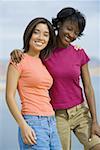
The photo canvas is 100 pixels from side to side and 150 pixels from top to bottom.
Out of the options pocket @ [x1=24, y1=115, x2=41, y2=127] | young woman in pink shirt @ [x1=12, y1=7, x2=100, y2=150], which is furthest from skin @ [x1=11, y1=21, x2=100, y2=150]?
pocket @ [x1=24, y1=115, x2=41, y2=127]

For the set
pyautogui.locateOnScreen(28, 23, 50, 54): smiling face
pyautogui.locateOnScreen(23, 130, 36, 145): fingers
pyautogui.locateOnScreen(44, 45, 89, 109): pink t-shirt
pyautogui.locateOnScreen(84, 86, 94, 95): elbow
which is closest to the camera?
pyautogui.locateOnScreen(23, 130, 36, 145): fingers

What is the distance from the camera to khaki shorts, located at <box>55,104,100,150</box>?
203 cm

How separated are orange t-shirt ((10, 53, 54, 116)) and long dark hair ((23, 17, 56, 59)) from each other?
0.08 m

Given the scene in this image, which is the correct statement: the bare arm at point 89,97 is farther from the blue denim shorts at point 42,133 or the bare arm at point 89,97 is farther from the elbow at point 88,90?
the blue denim shorts at point 42,133

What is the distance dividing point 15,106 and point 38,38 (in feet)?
0.98

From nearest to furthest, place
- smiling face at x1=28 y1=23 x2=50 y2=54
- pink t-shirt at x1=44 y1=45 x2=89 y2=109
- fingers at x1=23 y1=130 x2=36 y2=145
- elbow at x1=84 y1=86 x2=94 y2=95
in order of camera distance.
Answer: fingers at x1=23 y1=130 x2=36 y2=145 < smiling face at x1=28 y1=23 x2=50 y2=54 < pink t-shirt at x1=44 y1=45 x2=89 y2=109 < elbow at x1=84 y1=86 x2=94 y2=95

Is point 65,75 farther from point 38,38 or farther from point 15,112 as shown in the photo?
point 15,112

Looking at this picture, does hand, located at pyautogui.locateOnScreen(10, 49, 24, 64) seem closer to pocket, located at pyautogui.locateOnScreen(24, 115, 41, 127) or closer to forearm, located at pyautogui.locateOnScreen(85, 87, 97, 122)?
pocket, located at pyautogui.locateOnScreen(24, 115, 41, 127)

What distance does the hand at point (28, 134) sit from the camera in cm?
173

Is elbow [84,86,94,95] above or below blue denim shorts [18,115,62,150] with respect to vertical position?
above

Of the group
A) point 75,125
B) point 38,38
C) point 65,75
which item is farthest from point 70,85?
point 38,38

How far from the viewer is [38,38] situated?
72.7 inches

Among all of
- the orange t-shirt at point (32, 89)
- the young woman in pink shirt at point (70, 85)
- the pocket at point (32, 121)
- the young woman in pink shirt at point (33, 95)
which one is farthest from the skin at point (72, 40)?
the pocket at point (32, 121)

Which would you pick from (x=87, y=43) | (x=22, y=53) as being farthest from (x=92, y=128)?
(x=87, y=43)
